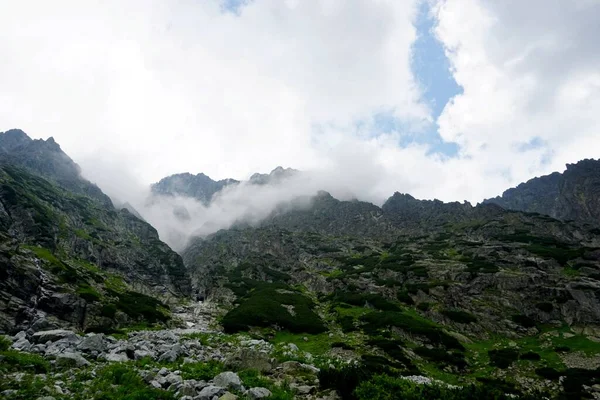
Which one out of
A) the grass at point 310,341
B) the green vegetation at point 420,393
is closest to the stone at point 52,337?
the green vegetation at point 420,393

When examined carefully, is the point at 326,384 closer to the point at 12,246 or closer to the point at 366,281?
the point at 12,246

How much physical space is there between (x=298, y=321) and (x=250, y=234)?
13928 centimetres

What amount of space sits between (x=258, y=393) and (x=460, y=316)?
56.1 metres

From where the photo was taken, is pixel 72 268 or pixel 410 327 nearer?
pixel 410 327

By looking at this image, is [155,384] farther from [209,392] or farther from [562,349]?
[562,349]

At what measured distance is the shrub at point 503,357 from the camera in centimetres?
4166

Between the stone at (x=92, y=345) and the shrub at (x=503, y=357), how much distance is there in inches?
1627

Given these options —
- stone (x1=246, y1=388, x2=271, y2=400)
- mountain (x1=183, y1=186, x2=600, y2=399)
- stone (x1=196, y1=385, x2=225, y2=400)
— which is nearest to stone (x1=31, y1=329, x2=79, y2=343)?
stone (x1=196, y1=385, x2=225, y2=400)

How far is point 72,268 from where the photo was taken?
73562 mm

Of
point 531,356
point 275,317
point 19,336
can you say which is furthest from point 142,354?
point 531,356

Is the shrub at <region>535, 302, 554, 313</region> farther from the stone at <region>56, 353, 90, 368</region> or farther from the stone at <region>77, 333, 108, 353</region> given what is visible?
the stone at <region>56, 353, 90, 368</region>

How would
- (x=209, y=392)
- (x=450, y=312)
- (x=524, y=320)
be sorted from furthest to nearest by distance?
(x=450, y=312)
(x=524, y=320)
(x=209, y=392)

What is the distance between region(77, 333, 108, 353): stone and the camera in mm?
22234

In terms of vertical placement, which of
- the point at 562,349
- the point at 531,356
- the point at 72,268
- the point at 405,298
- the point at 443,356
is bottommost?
the point at 531,356
